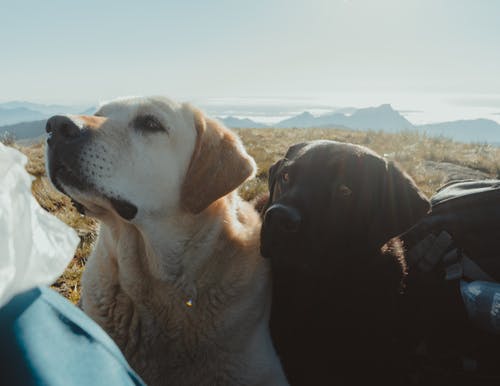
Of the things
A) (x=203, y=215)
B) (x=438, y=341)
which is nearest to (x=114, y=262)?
(x=203, y=215)

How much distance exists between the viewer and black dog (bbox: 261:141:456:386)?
2.52 m

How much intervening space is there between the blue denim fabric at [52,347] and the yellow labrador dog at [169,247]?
122cm

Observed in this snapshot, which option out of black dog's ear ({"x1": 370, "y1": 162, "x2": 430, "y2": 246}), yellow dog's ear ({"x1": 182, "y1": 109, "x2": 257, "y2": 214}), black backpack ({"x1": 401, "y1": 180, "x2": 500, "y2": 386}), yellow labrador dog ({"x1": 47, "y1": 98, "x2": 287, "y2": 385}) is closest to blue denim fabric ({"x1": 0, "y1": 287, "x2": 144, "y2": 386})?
yellow labrador dog ({"x1": 47, "y1": 98, "x2": 287, "y2": 385})

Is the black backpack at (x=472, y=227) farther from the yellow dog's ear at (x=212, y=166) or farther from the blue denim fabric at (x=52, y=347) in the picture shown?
the blue denim fabric at (x=52, y=347)

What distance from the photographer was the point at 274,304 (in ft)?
8.61

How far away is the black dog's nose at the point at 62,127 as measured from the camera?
2049mm

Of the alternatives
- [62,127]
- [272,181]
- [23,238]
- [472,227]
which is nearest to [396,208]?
[472,227]

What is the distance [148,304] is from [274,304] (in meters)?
0.84

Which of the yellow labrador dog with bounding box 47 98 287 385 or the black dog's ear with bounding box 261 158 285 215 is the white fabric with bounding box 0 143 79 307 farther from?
the black dog's ear with bounding box 261 158 285 215

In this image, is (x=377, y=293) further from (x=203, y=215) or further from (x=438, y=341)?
(x=203, y=215)

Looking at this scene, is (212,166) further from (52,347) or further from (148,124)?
(52,347)

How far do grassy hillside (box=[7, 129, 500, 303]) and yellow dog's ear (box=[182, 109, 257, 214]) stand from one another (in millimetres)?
1588

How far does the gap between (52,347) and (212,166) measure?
175 centimetres

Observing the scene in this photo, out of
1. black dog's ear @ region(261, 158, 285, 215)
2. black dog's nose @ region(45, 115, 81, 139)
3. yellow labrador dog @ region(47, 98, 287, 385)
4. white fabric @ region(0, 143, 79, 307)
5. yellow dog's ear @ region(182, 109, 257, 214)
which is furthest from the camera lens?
black dog's ear @ region(261, 158, 285, 215)
